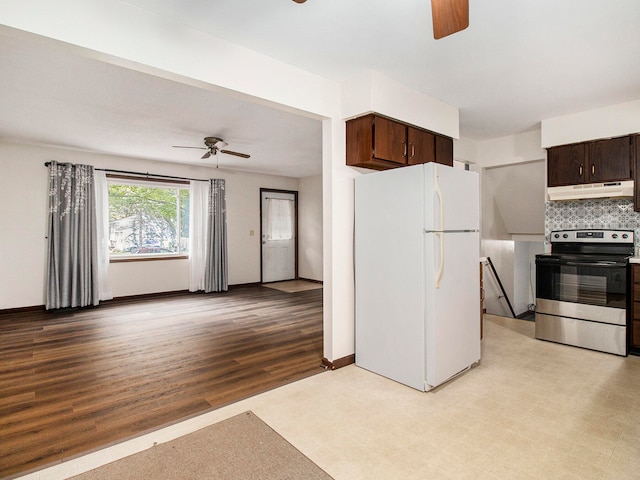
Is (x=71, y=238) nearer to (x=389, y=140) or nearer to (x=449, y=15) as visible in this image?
(x=389, y=140)

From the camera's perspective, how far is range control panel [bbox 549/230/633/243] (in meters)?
3.82

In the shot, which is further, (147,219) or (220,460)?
(147,219)

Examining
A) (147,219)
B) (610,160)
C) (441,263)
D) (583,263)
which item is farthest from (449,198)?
(147,219)

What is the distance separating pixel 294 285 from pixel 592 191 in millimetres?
5465

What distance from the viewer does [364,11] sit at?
2137 millimetres

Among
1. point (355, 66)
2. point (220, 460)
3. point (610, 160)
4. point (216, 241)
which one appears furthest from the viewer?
point (216, 241)

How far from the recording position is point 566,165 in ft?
13.3

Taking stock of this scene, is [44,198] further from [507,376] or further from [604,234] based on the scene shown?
[604,234]

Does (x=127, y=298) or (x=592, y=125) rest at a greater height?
(x=592, y=125)

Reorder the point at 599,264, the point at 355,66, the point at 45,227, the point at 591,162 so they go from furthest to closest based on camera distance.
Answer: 1. the point at 45,227
2. the point at 591,162
3. the point at 599,264
4. the point at 355,66

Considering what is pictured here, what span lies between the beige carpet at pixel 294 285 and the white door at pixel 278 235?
0.73 ft

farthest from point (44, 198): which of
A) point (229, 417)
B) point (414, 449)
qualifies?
point (414, 449)

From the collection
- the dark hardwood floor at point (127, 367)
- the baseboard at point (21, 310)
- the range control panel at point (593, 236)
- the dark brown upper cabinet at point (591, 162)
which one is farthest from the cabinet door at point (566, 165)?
the baseboard at point (21, 310)

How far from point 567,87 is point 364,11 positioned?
2309mm
